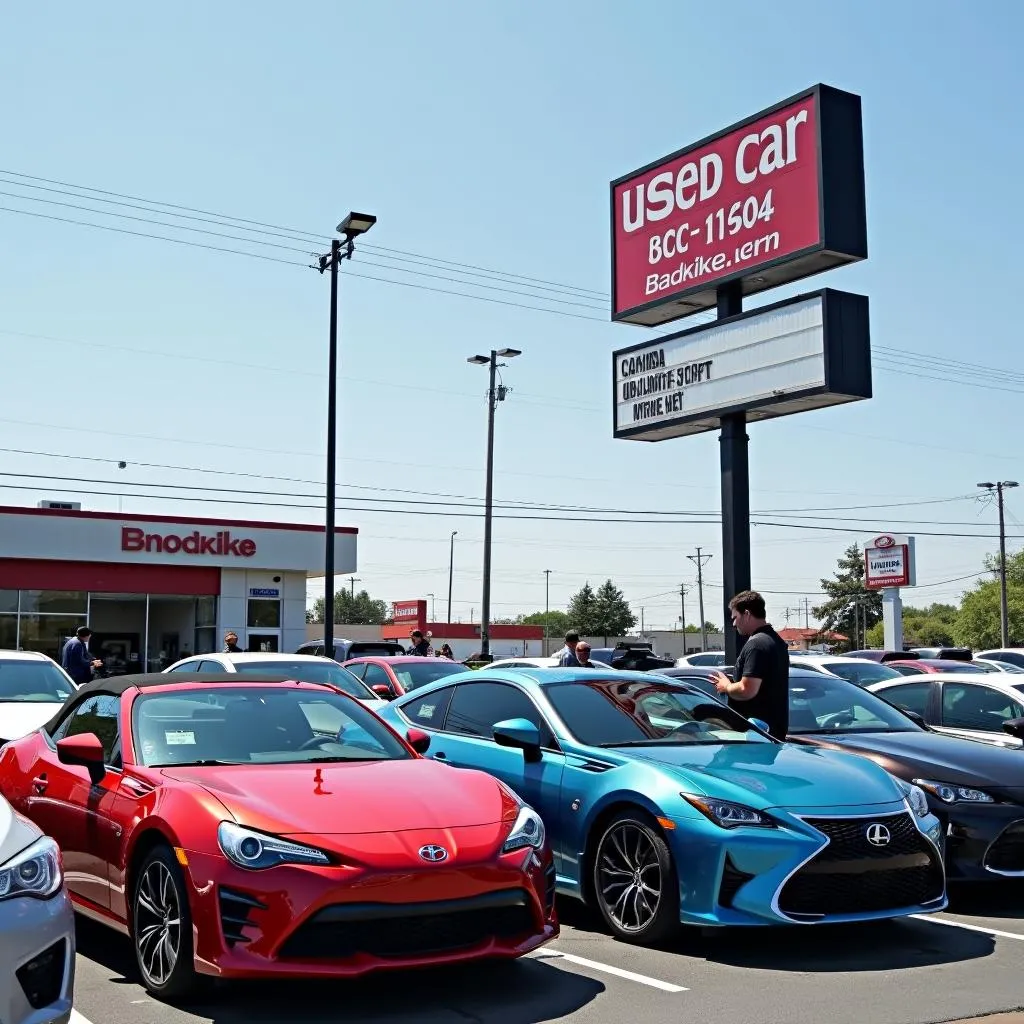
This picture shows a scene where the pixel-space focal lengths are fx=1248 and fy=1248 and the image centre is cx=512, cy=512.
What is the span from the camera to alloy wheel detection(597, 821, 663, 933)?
21.0 feet

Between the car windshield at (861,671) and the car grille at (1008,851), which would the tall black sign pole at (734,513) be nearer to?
the car windshield at (861,671)

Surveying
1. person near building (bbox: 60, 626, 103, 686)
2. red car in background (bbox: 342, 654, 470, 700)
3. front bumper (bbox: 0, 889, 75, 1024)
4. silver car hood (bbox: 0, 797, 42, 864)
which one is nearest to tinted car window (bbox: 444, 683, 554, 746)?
silver car hood (bbox: 0, 797, 42, 864)

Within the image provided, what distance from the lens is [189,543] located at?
34906mm

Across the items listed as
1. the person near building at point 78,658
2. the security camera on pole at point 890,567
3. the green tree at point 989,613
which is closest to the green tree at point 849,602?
the green tree at point 989,613

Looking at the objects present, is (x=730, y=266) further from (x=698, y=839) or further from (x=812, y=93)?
(x=698, y=839)

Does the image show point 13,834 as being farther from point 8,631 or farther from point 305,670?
point 8,631

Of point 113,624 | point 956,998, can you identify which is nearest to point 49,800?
point 956,998

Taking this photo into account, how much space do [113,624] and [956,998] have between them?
3234 centimetres

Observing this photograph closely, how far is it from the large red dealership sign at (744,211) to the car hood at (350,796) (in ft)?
37.0

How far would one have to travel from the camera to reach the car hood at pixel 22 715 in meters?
11.6

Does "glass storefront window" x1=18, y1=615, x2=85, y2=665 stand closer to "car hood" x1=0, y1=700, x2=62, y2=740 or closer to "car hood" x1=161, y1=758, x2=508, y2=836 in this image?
"car hood" x1=0, y1=700, x2=62, y2=740

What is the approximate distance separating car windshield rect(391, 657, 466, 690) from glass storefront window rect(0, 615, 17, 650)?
19802 mm

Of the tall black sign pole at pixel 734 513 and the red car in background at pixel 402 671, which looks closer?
the tall black sign pole at pixel 734 513

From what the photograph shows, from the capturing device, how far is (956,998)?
5.54 m
